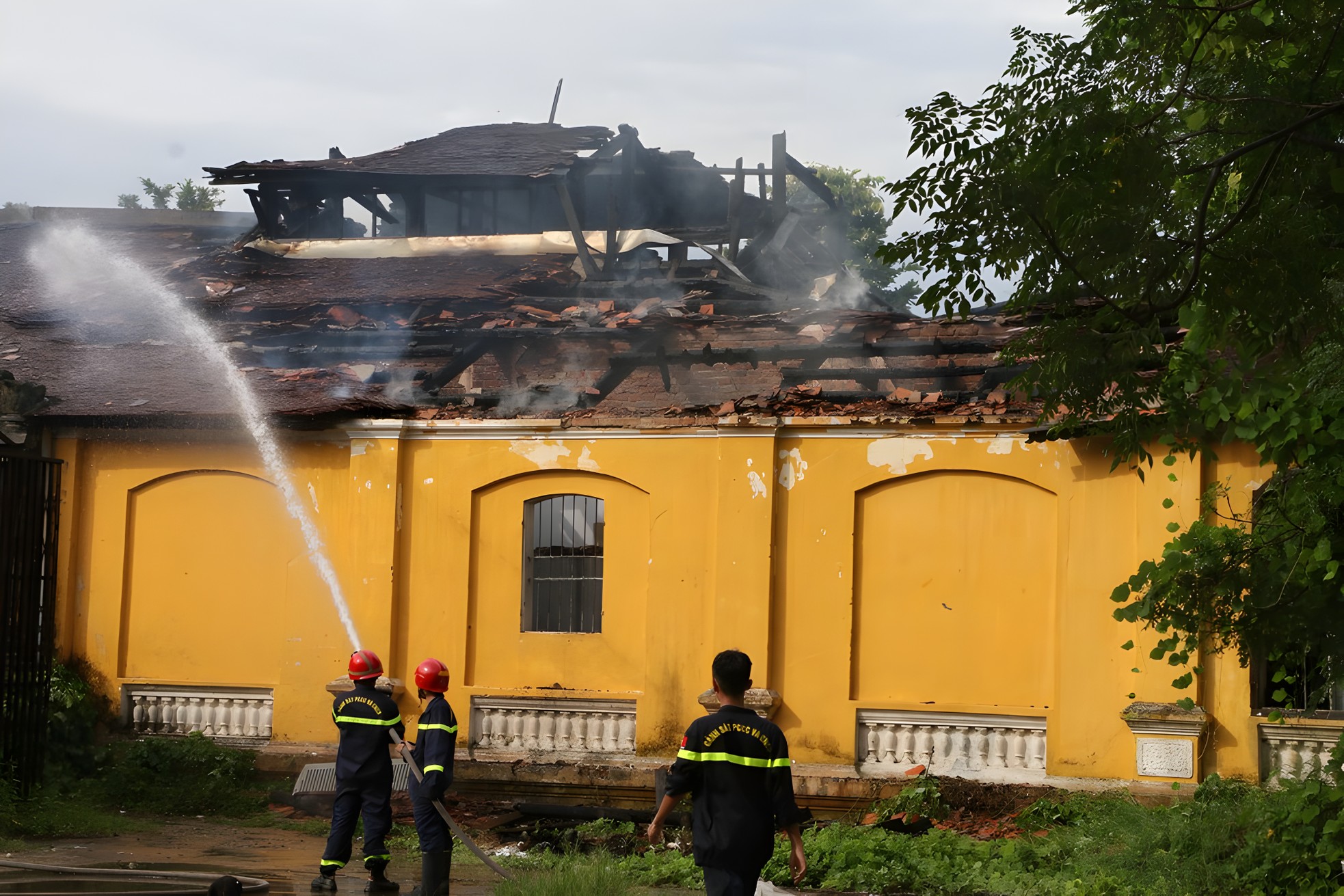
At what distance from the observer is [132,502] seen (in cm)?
1368

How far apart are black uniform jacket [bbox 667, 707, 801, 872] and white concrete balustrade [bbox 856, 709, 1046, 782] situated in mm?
6076

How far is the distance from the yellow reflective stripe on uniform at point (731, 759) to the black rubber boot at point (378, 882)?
13.6 feet

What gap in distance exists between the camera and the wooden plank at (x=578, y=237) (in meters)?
22.5

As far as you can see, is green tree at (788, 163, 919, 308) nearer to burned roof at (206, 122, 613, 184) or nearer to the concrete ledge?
burned roof at (206, 122, 613, 184)

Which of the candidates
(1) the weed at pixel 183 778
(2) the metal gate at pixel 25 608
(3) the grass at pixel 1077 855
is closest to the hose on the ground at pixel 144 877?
(3) the grass at pixel 1077 855

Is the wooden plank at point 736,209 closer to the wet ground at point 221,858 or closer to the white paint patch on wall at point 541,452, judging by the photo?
the white paint patch on wall at point 541,452

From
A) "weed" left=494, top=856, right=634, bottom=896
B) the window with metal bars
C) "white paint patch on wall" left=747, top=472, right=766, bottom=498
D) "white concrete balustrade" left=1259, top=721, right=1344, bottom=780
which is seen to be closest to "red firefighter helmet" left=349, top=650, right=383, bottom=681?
"weed" left=494, top=856, right=634, bottom=896

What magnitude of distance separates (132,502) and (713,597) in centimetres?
622

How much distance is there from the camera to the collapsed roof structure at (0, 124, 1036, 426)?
1424 cm

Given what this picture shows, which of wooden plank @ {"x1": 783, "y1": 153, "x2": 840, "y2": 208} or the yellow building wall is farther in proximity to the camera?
wooden plank @ {"x1": 783, "y1": 153, "x2": 840, "y2": 208}

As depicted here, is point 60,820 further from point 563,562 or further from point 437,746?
point 563,562

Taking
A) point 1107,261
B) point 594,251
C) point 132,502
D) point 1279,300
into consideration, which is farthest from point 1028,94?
point 594,251

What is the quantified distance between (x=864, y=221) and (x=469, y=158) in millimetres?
14914

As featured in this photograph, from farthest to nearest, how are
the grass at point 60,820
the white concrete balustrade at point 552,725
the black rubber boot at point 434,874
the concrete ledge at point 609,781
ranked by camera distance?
the white concrete balustrade at point 552,725
the concrete ledge at point 609,781
the grass at point 60,820
the black rubber boot at point 434,874
